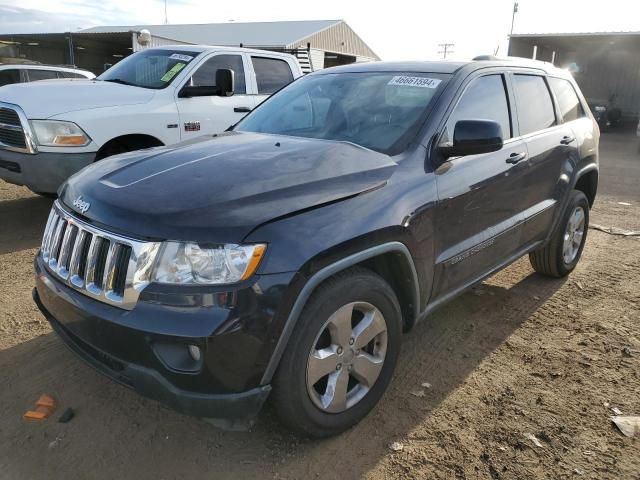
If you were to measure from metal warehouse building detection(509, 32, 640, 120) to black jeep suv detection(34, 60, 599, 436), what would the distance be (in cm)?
2029

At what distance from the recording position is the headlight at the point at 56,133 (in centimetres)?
502

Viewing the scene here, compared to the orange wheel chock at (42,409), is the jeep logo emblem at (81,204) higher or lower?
higher

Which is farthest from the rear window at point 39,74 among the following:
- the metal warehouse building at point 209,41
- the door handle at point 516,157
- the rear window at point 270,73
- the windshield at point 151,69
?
the metal warehouse building at point 209,41

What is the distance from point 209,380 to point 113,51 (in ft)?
114

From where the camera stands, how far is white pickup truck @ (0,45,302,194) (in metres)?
5.04

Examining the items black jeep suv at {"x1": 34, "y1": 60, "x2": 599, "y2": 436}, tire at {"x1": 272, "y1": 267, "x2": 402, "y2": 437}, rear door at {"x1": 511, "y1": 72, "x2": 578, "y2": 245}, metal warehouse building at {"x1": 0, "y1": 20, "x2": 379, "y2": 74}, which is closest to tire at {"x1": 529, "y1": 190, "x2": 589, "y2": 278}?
rear door at {"x1": 511, "y1": 72, "x2": 578, "y2": 245}

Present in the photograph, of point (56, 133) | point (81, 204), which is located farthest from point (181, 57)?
point (81, 204)

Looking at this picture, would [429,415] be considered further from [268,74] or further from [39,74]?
[39,74]

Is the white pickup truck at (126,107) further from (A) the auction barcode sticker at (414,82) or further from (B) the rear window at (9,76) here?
(B) the rear window at (9,76)

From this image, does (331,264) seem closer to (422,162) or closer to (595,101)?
(422,162)

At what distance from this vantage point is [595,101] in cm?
2189

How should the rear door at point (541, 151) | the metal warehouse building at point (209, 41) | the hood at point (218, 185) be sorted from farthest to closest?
the metal warehouse building at point (209, 41) < the rear door at point (541, 151) < the hood at point (218, 185)

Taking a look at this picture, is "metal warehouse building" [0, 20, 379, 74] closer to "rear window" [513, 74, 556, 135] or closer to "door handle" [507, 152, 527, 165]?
"rear window" [513, 74, 556, 135]

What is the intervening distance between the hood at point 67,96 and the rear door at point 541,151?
3875mm
